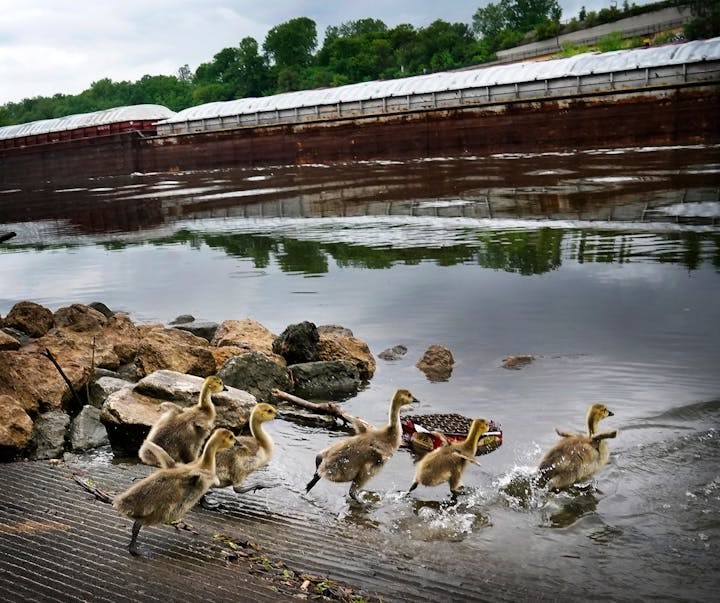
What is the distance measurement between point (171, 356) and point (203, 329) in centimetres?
318

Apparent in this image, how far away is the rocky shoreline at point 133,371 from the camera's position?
27.1ft

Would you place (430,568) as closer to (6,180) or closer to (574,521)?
(574,521)

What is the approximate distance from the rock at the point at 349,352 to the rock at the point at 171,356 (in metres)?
1.38

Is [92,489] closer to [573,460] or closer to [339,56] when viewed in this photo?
[573,460]

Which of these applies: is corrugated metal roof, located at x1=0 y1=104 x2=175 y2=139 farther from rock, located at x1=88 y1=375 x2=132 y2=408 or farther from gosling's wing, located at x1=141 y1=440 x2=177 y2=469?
gosling's wing, located at x1=141 y1=440 x2=177 y2=469

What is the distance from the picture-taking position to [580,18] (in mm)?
108062

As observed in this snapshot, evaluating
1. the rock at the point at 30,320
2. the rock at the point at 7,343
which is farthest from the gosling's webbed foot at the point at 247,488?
the rock at the point at 30,320

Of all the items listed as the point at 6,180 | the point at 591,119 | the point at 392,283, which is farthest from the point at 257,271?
the point at 6,180

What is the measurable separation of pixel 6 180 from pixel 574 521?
2540 inches

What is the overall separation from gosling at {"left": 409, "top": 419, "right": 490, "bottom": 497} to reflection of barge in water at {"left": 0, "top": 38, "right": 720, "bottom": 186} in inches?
1250

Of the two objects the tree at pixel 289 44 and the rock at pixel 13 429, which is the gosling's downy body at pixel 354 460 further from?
the tree at pixel 289 44

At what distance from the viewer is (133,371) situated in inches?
424

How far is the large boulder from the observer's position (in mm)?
8148

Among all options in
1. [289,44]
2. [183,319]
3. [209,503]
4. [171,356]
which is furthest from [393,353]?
[289,44]
